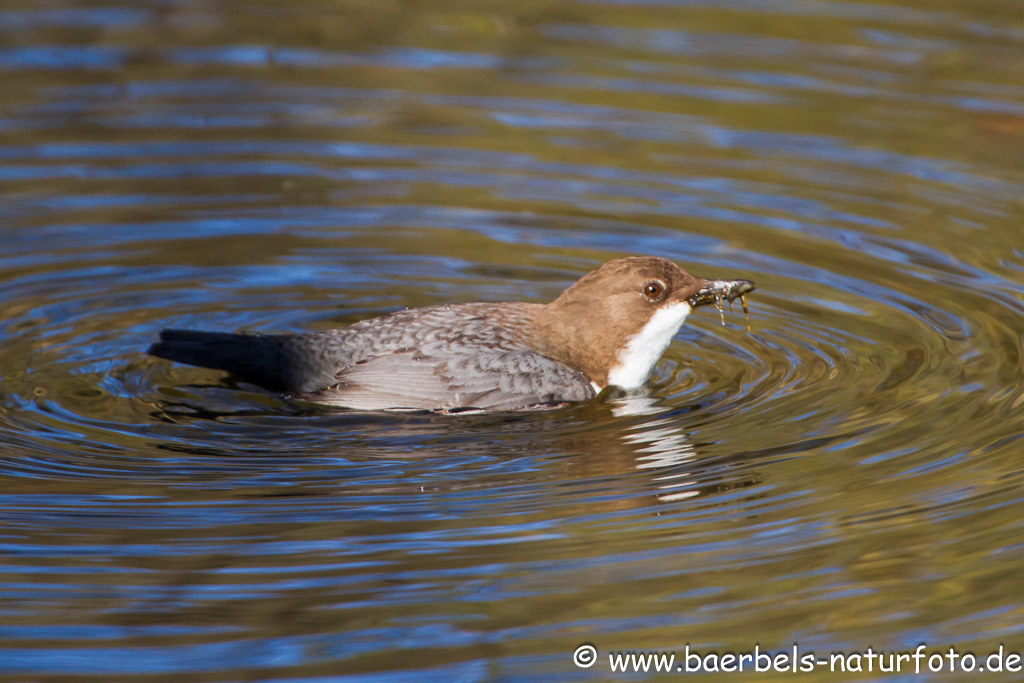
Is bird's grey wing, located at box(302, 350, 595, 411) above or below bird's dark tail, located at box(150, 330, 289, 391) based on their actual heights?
below

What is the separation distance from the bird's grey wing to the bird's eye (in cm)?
68

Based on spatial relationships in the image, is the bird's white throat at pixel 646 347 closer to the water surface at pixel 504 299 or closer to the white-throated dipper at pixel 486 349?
the white-throated dipper at pixel 486 349

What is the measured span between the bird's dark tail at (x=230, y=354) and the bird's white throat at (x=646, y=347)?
166 centimetres

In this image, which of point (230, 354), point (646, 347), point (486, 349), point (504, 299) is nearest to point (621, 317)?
point (646, 347)

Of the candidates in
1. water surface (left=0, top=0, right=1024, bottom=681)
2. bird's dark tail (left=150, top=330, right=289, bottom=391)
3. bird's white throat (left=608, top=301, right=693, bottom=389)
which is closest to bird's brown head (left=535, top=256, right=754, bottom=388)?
bird's white throat (left=608, top=301, right=693, bottom=389)

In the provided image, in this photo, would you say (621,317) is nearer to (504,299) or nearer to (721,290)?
(721,290)

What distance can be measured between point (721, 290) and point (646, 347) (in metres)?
0.47

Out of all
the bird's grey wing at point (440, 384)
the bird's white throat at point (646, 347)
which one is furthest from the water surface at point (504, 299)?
the bird's white throat at point (646, 347)

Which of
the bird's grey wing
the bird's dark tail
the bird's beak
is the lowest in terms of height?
the bird's grey wing

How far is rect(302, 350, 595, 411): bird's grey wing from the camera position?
6.93 m

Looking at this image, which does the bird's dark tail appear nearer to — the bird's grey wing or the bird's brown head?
the bird's grey wing

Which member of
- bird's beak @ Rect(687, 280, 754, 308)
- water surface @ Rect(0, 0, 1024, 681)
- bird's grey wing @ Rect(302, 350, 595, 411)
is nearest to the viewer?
water surface @ Rect(0, 0, 1024, 681)

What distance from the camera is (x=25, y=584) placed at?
5180 mm

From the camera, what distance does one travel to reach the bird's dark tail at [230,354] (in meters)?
7.02
